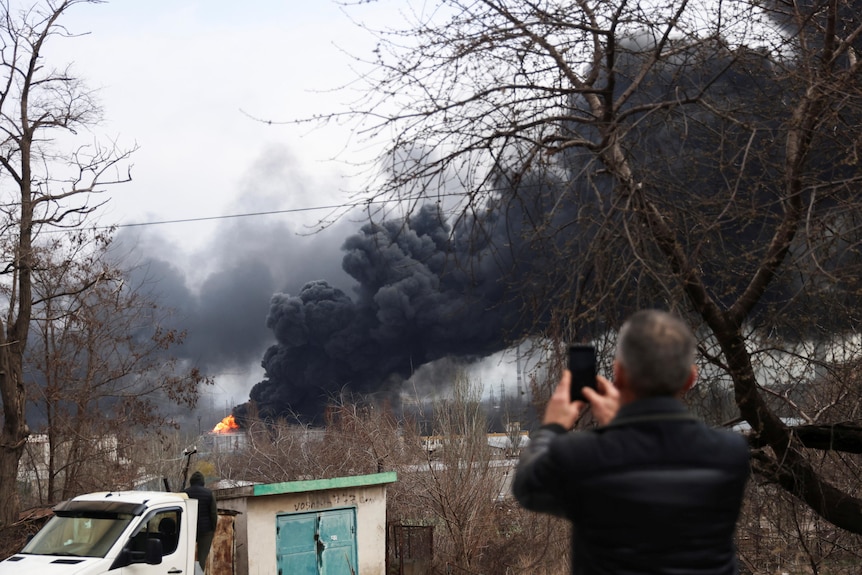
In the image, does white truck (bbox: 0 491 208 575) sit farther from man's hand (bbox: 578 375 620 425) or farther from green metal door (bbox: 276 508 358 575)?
man's hand (bbox: 578 375 620 425)

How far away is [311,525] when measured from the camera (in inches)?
761

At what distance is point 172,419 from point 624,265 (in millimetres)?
23448

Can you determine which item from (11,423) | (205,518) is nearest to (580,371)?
(205,518)

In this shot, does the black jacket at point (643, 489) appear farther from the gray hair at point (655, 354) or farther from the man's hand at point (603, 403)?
the man's hand at point (603, 403)

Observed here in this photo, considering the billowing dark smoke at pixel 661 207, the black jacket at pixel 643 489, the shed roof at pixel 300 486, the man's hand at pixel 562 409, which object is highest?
the billowing dark smoke at pixel 661 207

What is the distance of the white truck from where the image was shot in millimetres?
10500

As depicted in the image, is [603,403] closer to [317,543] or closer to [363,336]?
[317,543]

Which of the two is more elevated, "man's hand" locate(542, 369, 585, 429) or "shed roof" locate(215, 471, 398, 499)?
"man's hand" locate(542, 369, 585, 429)

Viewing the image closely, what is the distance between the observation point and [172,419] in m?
27.6

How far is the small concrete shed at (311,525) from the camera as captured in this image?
1853cm

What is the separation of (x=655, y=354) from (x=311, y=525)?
1778 cm

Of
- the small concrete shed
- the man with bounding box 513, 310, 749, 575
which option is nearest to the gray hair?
the man with bounding box 513, 310, 749, 575

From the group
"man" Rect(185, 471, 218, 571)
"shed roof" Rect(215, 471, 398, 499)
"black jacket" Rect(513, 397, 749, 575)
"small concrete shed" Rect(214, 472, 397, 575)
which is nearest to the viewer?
"black jacket" Rect(513, 397, 749, 575)

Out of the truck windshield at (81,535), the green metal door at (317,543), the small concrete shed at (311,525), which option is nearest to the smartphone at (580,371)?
the truck windshield at (81,535)
